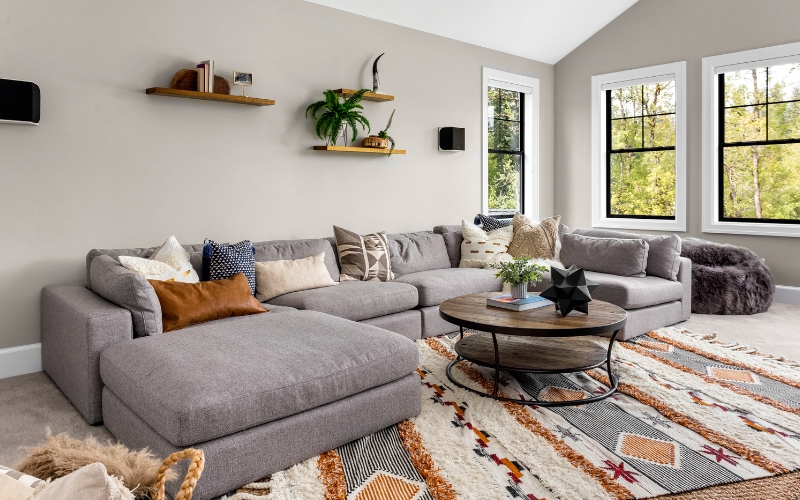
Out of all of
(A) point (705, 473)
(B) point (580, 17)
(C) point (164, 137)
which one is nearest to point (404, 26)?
(B) point (580, 17)

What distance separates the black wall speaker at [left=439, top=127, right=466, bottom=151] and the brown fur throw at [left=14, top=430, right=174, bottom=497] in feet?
16.8

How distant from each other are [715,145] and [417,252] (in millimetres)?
3350

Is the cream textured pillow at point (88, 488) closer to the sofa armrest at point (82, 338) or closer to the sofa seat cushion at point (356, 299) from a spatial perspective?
the sofa armrest at point (82, 338)

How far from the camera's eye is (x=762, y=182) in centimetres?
572

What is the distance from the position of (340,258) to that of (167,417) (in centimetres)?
261

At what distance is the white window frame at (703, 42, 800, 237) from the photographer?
5.56m

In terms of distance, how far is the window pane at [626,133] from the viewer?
6570 millimetres

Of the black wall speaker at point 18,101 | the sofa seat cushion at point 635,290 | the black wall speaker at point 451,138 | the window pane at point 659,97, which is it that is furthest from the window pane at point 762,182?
the black wall speaker at point 18,101

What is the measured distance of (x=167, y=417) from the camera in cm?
199

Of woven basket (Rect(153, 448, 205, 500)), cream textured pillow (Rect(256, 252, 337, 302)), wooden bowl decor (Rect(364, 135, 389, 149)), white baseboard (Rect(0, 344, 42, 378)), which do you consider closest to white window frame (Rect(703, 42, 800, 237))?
wooden bowl decor (Rect(364, 135, 389, 149))

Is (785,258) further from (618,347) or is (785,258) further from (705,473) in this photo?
(705,473)

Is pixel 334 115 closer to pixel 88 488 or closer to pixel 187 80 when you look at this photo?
pixel 187 80

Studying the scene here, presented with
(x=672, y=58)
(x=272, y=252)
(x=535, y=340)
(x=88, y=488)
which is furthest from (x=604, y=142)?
(x=88, y=488)

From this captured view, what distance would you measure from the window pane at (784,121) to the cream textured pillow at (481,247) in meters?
2.78
